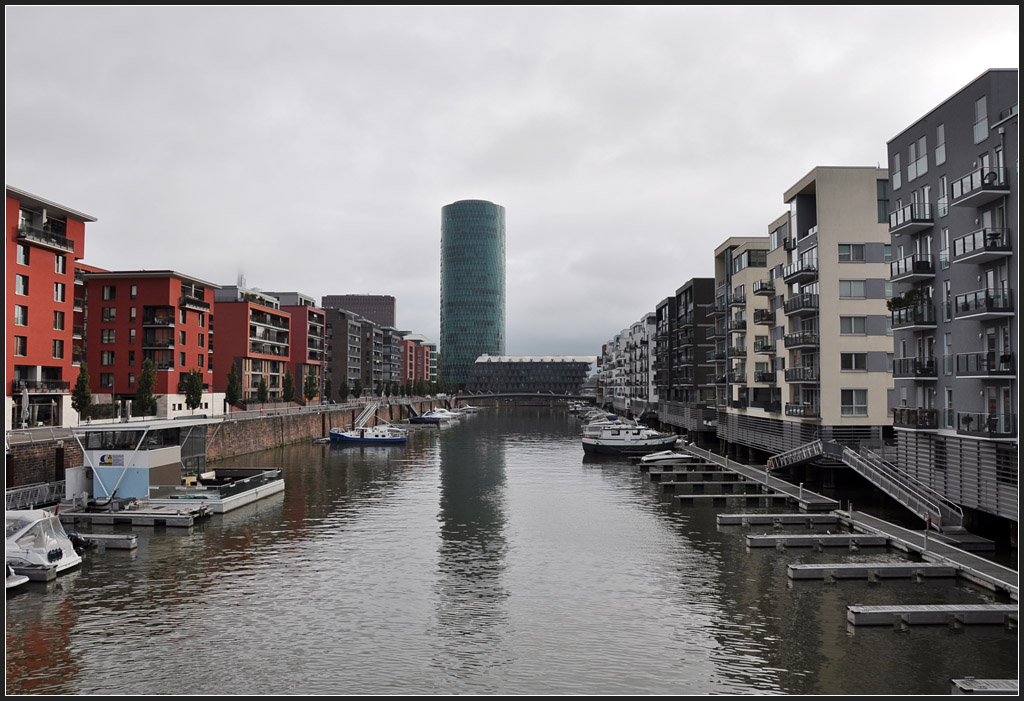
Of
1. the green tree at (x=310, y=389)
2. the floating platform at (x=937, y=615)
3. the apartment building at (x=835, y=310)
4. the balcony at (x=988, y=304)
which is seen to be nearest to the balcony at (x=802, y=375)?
the apartment building at (x=835, y=310)

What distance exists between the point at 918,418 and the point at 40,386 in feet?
274

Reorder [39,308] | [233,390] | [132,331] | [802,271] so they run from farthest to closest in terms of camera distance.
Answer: [233,390]
[132,331]
[39,308]
[802,271]

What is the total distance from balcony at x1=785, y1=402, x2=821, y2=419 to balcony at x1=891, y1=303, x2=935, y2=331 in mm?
17769

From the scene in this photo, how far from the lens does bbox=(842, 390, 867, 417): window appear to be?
65.8 metres

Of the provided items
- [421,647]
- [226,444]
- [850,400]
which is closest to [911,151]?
[850,400]

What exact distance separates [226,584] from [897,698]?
30.0 meters

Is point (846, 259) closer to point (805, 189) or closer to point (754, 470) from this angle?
point (805, 189)

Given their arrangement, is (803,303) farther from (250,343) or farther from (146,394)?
(250,343)

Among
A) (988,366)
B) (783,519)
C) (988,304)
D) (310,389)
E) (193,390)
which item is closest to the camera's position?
(988,304)

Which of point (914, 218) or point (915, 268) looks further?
point (914, 218)

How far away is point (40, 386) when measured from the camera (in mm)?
77688

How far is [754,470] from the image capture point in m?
73.7

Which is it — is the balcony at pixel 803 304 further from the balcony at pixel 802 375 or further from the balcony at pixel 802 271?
the balcony at pixel 802 375

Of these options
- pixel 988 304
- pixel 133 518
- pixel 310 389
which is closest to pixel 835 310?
pixel 988 304
